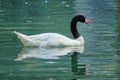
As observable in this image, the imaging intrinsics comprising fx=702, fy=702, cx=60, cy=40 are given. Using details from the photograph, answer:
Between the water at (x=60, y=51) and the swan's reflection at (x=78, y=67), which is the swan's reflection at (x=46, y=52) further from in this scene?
the swan's reflection at (x=78, y=67)

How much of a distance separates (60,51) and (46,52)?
384 mm

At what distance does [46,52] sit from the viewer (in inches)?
609

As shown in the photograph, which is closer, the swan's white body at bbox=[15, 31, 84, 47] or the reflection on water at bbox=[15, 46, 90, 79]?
the reflection on water at bbox=[15, 46, 90, 79]

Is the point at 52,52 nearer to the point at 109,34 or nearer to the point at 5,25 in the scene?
the point at 109,34

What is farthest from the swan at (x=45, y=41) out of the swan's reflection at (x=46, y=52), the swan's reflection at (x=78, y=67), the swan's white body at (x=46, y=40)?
the swan's reflection at (x=78, y=67)

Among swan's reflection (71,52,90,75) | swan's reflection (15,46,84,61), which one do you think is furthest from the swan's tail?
swan's reflection (71,52,90,75)

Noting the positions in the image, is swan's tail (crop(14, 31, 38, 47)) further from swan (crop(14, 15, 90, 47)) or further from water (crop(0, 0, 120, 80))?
water (crop(0, 0, 120, 80))

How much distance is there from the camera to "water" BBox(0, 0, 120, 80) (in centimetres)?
1280

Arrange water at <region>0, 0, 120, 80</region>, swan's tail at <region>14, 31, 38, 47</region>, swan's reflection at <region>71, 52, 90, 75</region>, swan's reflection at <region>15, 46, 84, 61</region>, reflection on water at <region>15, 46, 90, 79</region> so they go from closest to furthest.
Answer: water at <region>0, 0, 120, 80</region>, swan's reflection at <region>71, 52, 90, 75</region>, reflection on water at <region>15, 46, 90, 79</region>, swan's reflection at <region>15, 46, 84, 61</region>, swan's tail at <region>14, 31, 38, 47</region>

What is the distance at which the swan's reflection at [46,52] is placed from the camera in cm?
1480

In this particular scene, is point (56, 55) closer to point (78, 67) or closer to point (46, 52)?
point (46, 52)

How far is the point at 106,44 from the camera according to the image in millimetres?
16281

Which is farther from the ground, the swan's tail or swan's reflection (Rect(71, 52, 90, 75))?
swan's reflection (Rect(71, 52, 90, 75))

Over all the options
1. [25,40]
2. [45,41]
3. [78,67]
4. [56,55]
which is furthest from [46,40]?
[78,67]
